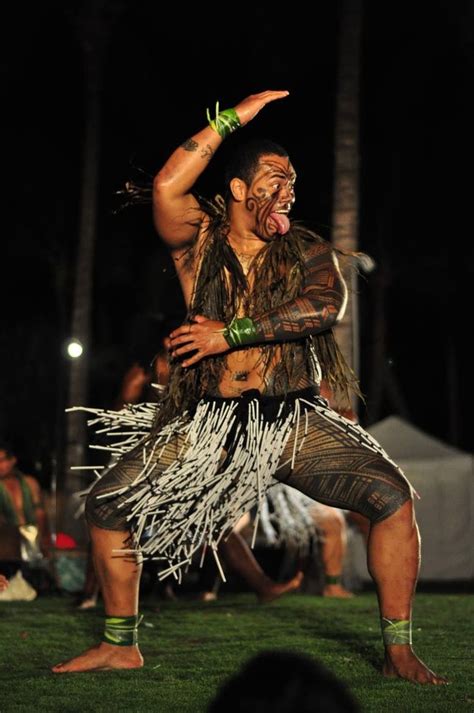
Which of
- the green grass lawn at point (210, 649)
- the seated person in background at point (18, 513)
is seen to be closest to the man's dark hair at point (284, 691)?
the green grass lawn at point (210, 649)

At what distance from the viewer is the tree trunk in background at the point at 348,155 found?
40.1ft

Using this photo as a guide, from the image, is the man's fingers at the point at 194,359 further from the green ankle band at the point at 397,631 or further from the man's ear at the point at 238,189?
the green ankle band at the point at 397,631

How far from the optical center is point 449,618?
7.11 m

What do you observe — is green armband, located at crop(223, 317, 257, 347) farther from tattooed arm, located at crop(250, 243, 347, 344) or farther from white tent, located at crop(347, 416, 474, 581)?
white tent, located at crop(347, 416, 474, 581)

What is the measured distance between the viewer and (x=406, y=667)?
4480 mm

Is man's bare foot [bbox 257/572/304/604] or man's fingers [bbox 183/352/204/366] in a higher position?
man's fingers [bbox 183/352/204/366]

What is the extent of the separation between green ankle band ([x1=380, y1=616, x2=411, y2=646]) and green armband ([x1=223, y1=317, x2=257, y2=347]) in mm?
1053

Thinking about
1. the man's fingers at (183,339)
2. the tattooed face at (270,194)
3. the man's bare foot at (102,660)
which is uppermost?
the tattooed face at (270,194)

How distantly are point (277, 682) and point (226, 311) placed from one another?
2.93m

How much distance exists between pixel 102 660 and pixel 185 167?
70.3 inches

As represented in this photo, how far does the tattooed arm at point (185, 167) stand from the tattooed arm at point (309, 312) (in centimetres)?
55

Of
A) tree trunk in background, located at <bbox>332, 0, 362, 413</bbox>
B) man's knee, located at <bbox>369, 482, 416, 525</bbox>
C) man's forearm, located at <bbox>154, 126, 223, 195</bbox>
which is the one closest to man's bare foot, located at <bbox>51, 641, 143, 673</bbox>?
man's knee, located at <bbox>369, 482, 416, 525</bbox>

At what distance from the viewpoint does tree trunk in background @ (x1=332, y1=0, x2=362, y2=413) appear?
481 inches

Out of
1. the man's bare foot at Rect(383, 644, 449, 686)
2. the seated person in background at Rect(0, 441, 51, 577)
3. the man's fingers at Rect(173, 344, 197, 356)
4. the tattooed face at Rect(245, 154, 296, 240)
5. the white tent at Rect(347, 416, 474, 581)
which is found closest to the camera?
the man's bare foot at Rect(383, 644, 449, 686)
